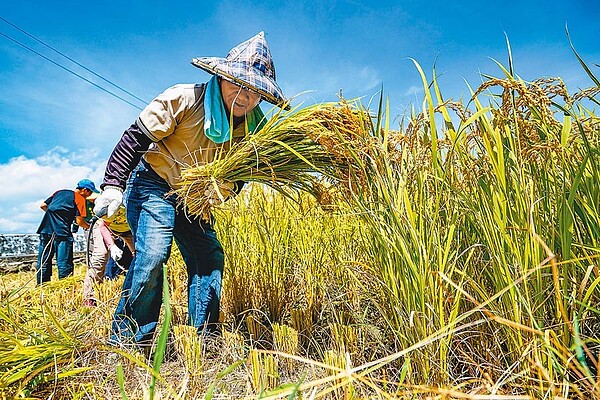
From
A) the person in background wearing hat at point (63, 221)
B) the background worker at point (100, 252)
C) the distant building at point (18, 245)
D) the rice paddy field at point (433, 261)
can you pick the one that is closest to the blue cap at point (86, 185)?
the person in background wearing hat at point (63, 221)

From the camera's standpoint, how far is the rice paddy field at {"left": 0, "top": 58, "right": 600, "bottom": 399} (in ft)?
3.26

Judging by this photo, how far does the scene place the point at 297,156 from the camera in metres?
1.43

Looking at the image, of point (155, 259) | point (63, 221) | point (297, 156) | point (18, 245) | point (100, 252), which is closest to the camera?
point (297, 156)

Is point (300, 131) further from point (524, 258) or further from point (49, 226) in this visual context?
point (49, 226)

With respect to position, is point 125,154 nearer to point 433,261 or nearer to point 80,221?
point 433,261

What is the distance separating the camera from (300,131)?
1370mm

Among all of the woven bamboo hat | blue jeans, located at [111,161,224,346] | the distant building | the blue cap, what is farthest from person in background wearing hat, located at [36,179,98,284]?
the woven bamboo hat

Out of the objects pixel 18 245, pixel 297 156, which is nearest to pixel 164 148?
pixel 297 156

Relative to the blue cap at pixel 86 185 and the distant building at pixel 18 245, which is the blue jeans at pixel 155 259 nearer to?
the blue cap at pixel 86 185

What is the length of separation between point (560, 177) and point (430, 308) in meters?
0.52

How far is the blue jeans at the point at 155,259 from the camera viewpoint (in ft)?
5.60

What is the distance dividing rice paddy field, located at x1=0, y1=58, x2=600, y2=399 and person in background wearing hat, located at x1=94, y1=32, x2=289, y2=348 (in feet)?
0.67

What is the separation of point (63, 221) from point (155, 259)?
3.39 meters

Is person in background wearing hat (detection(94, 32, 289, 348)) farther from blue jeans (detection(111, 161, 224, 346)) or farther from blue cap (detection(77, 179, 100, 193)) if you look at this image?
blue cap (detection(77, 179, 100, 193))
